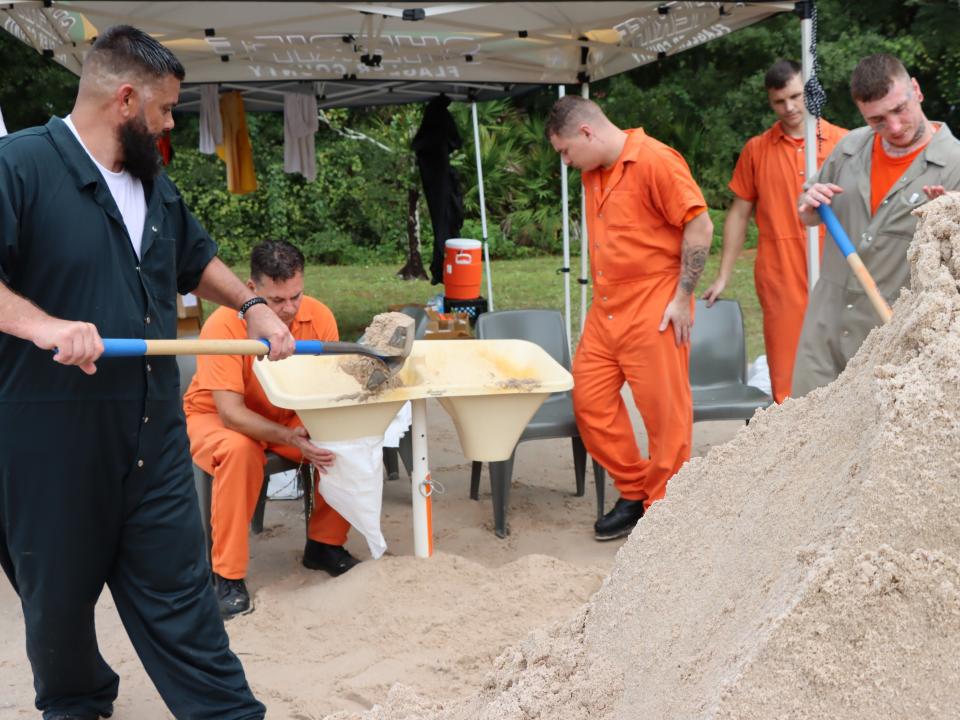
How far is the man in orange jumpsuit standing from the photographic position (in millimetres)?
5637

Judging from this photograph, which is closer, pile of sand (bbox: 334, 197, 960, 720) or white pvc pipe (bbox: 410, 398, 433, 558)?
pile of sand (bbox: 334, 197, 960, 720)

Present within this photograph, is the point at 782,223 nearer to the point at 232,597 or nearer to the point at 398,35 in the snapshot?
the point at 398,35

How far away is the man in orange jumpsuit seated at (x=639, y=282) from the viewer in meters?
4.91

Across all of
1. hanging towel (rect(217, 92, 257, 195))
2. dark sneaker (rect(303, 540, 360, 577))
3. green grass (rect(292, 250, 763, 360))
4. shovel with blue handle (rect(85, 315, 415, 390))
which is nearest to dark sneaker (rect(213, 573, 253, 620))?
dark sneaker (rect(303, 540, 360, 577))

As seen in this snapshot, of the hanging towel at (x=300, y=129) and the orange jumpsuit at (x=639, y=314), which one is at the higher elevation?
the hanging towel at (x=300, y=129)

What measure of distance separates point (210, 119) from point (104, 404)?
6.04 metres

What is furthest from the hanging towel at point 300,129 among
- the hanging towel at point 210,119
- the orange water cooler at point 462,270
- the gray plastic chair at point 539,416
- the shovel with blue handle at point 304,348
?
the shovel with blue handle at point 304,348

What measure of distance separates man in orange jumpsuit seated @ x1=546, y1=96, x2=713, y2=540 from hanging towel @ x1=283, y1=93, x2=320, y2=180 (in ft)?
15.0

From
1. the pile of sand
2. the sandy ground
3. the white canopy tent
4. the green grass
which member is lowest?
the sandy ground

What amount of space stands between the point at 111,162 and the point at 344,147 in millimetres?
14688

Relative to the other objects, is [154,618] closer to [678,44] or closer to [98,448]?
[98,448]

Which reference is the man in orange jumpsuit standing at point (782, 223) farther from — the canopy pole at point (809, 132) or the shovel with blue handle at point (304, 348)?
the shovel with blue handle at point (304, 348)

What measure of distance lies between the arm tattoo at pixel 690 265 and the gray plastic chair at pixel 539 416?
0.92 meters

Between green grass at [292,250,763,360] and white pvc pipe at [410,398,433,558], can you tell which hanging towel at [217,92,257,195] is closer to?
green grass at [292,250,763,360]
